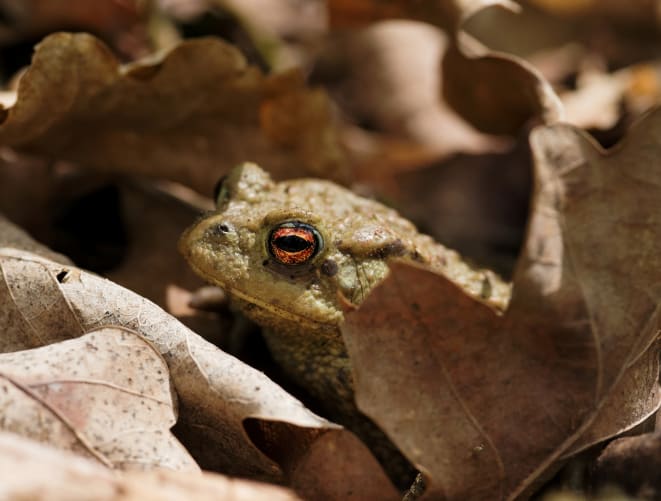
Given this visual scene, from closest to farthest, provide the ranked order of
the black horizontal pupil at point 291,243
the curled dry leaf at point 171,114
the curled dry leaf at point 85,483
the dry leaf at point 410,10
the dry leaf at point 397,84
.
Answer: the curled dry leaf at point 85,483 < the black horizontal pupil at point 291,243 < the curled dry leaf at point 171,114 < the dry leaf at point 410,10 < the dry leaf at point 397,84

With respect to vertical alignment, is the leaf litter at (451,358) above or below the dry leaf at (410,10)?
below

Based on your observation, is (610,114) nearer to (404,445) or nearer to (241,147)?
A: (241,147)

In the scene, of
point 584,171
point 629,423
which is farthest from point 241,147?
point 629,423

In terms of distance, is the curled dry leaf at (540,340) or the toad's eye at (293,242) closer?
the curled dry leaf at (540,340)

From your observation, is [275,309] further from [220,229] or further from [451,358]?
[451,358]

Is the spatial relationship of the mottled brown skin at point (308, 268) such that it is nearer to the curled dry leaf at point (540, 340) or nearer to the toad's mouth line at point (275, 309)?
the toad's mouth line at point (275, 309)

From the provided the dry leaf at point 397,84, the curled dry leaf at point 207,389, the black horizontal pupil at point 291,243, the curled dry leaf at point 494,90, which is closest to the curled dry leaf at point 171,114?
the curled dry leaf at point 494,90
